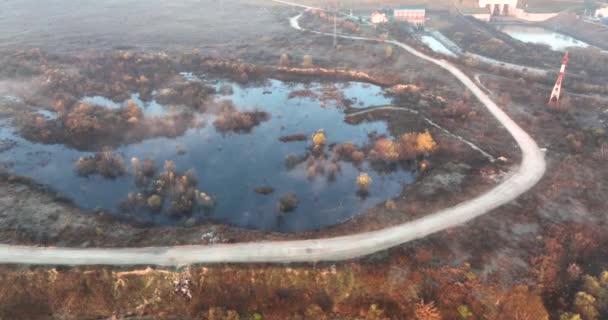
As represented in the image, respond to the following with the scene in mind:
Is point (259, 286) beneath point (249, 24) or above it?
beneath

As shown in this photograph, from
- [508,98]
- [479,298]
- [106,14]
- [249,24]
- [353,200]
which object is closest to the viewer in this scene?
[479,298]

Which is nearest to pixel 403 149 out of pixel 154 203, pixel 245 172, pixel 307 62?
pixel 245 172

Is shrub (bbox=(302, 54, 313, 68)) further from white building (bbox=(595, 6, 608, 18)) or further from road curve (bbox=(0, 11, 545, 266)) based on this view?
white building (bbox=(595, 6, 608, 18))

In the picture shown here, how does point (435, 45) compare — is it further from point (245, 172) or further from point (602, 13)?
point (245, 172)

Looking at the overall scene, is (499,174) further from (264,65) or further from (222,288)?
(264,65)

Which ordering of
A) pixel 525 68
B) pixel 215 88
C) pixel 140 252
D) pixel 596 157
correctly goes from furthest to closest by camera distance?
pixel 525 68 → pixel 215 88 → pixel 596 157 → pixel 140 252

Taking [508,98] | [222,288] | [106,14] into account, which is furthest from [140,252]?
[106,14]

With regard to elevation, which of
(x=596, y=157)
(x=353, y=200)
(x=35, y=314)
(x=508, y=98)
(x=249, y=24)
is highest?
(x=249, y=24)

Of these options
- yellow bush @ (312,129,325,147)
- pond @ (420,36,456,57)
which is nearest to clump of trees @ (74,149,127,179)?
yellow bush @ (312,129,325,147)
